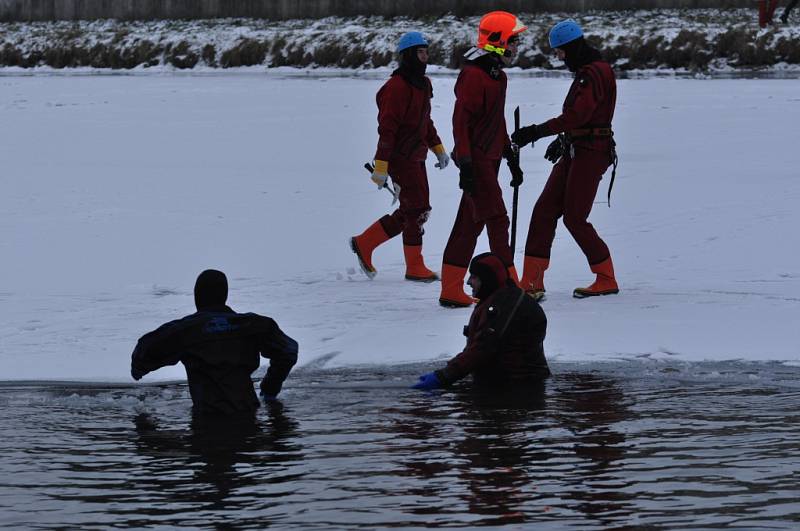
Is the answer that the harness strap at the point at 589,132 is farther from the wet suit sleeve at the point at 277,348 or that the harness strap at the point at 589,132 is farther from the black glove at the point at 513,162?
the wet suit sleeve at the point at 277,348

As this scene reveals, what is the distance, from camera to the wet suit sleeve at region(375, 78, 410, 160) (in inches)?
359

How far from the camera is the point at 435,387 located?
673cm

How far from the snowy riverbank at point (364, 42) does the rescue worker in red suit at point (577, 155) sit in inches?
729

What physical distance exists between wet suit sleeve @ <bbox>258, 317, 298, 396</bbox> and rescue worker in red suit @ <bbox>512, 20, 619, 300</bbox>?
9.01ft

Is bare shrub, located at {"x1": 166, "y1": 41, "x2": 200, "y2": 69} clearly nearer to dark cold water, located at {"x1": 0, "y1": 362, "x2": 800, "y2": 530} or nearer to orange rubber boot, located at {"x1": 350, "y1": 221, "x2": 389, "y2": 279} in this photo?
orange rubber boot, located at {"x1": 350, "y1": 221, "x2": 389, "y2": 279}

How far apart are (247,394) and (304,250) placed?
4276mm

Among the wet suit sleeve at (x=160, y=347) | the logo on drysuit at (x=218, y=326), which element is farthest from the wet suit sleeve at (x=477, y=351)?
the wet suit sleeve at (x=160, y=347)

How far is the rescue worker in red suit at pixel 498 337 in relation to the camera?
6.59 metres

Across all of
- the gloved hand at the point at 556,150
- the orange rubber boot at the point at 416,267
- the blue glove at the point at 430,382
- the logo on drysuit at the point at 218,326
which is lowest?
the blue glove at the point at 430,382

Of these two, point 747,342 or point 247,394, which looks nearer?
point 247,394

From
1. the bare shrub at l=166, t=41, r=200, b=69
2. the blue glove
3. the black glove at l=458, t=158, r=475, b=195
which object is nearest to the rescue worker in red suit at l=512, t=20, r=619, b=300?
the black glove at l=458, t=158, r=475, b=195

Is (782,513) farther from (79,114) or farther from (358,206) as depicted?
(79,114)

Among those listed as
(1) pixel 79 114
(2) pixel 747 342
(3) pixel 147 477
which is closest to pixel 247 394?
(3) pixel 147 477

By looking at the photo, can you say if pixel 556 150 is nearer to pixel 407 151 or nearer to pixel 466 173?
pixel 466 173
